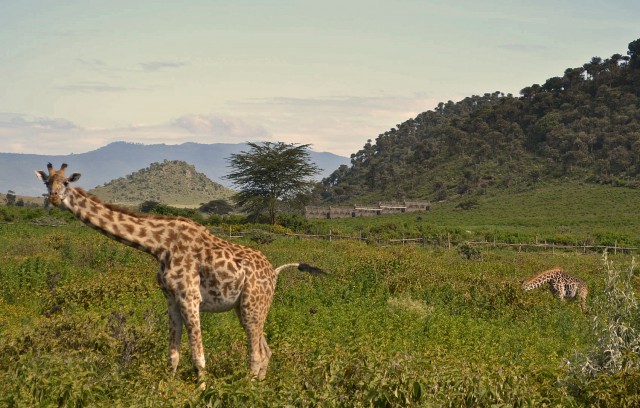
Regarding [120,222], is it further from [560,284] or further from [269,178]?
[269,178]

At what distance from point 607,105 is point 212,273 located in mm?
115703

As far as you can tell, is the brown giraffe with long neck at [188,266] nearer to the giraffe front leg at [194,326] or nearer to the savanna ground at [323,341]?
the giraffe front leg at [194,326]

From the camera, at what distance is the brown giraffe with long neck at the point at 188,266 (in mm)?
11148

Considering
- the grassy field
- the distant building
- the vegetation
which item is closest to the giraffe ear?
the vegetation

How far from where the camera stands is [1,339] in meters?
12.1

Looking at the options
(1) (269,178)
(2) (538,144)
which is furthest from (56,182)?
(2) (538,144)

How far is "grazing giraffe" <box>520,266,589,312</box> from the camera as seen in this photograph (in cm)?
2394

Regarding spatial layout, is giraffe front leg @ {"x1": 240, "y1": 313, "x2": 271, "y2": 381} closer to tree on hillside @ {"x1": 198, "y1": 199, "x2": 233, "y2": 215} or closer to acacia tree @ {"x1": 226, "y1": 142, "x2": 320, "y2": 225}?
acacia tree @ {"x1": 226, "y1": 142, "x2": 320, "y2": 225}

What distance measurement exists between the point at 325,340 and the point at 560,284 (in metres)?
13.7

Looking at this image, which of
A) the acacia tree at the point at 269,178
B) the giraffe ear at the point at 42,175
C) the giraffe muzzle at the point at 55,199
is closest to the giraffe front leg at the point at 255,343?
the giraffe muzzle at the point at 55,199

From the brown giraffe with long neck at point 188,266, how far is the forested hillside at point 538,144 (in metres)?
88.9

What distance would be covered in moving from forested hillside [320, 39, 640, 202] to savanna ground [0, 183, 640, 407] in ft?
253

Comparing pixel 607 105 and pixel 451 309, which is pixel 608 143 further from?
pixel 451 309

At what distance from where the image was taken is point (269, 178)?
67.7 meters
